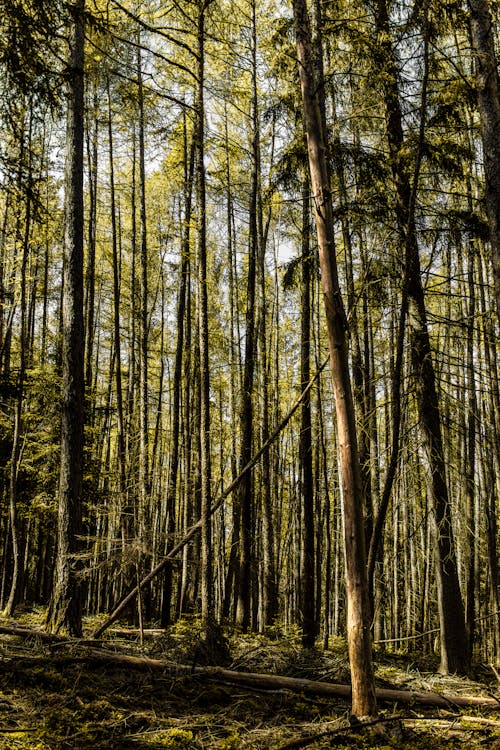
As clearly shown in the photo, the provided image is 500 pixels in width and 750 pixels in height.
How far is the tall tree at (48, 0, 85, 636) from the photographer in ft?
18.9

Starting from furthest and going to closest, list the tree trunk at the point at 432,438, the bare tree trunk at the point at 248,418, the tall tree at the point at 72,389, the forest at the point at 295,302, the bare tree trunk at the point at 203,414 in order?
the bare tree trunk at the point at 248,418, the tree trunk at the point at 432,438, the bare tree trunk at the point at 203,414, the tall tree at the point at 72,389, the forest at the point at 295,302

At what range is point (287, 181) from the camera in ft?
24.3

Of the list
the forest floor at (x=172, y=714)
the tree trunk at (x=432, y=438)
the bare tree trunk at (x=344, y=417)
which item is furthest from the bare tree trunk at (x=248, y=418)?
the bare tree trunk at (x=344, y=417)

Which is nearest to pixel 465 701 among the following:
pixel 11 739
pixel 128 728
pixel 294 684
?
pixel 294 684

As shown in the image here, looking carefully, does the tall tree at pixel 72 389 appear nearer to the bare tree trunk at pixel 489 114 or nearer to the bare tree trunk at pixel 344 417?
the bare tree trunk at pixel 344 417

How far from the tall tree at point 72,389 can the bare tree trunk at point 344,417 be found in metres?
2.65

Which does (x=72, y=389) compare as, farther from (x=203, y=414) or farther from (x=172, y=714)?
(x=172, y=714)

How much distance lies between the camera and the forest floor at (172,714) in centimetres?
324

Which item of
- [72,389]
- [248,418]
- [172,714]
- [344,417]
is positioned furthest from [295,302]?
[172,714]

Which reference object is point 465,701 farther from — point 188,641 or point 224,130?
point 224,130

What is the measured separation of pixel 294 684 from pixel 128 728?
4.97ft

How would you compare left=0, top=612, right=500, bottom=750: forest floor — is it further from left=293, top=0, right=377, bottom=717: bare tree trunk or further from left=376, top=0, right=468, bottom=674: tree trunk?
left=376, top=0, right=468, bottom=674: tree trunk

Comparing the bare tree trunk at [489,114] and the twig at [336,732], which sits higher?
the bare tree trunk at [489,114]

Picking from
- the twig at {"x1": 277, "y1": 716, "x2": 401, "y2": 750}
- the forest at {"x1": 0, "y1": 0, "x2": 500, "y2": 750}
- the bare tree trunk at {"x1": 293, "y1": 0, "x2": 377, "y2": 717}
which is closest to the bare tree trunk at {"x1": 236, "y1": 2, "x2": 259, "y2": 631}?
the forest at {"x1": 0, "y1": 0, "x2": 500, "y2": 750}
